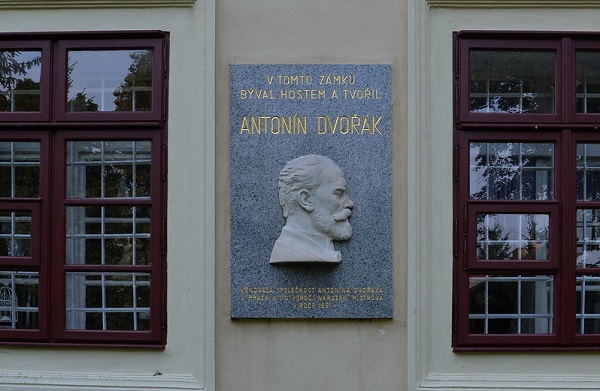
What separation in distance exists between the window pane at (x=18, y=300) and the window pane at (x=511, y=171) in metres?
3.54

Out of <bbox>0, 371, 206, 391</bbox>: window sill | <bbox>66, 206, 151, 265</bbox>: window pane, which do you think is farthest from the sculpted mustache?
<bbox>0, 371, 206, 391</bbox>: window sill

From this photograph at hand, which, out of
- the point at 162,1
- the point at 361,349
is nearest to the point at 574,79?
the point at 361,349

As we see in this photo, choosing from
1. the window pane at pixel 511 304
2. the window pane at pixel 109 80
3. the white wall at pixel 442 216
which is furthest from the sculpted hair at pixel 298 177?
the window pane at pixel 511 304

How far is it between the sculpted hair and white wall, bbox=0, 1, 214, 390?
0.56 meters

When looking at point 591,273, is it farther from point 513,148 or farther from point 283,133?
point 283,133

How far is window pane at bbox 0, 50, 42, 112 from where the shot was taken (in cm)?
564

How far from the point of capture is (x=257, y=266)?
213 inches

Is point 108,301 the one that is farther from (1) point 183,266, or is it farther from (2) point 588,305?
(2) point 588,305

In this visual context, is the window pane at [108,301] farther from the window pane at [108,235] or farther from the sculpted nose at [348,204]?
the sculpted nose at [348,204]

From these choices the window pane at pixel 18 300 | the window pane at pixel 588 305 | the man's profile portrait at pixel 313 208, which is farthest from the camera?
the window pane at pixel 18 300

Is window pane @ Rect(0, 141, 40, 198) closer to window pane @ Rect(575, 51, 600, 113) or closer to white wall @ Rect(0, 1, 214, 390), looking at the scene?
white wall @ Rect(0, 1, 214, 390)

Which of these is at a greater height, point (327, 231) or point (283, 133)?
point (283, 133)

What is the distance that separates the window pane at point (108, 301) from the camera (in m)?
5.51

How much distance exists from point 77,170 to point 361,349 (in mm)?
2632
